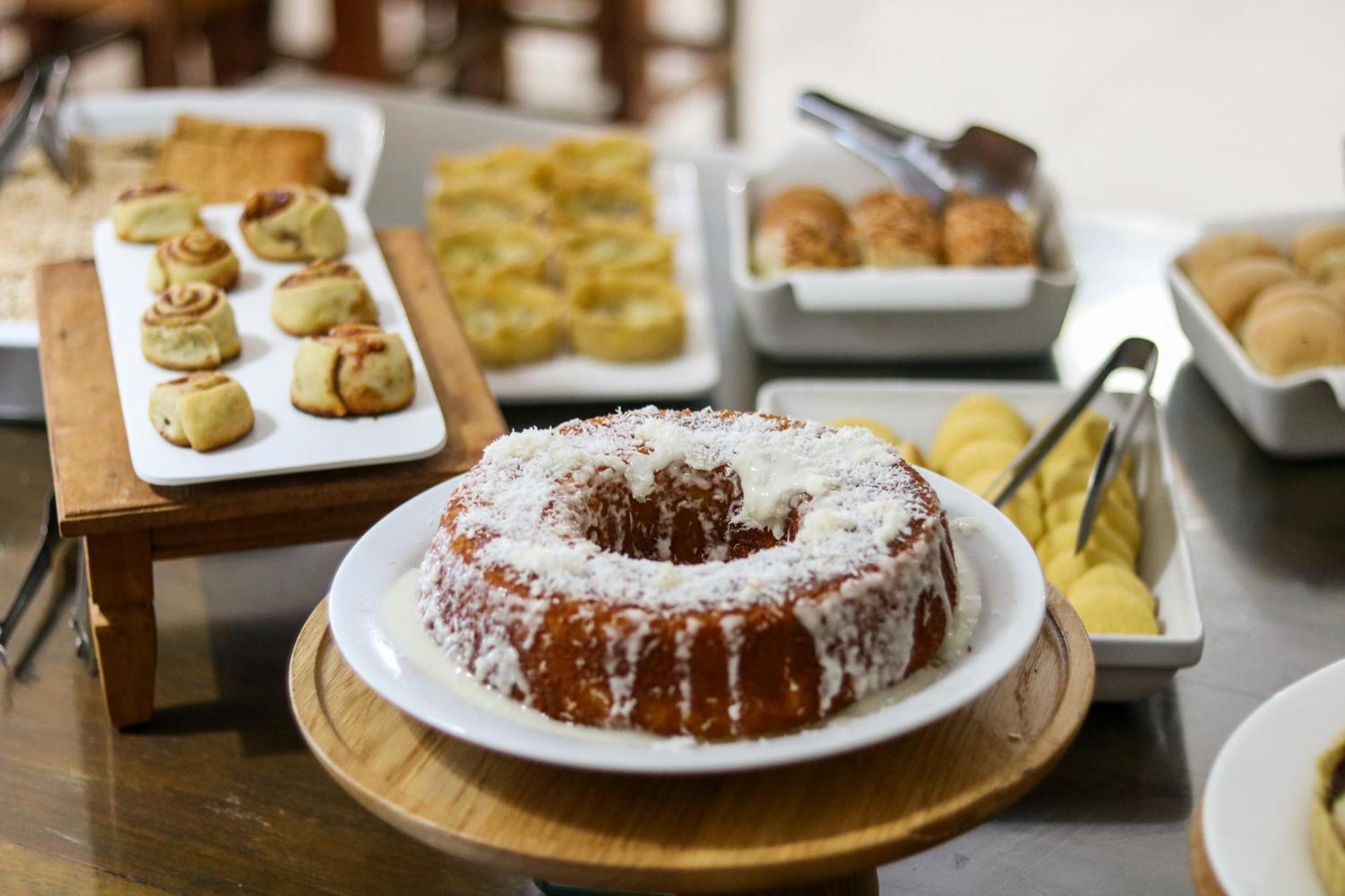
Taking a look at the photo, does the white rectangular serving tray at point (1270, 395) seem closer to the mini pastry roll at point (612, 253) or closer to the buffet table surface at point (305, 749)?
the buffet table surface at point (305, 749)

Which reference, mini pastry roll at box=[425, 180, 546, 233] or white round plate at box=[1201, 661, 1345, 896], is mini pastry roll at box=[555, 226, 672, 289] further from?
white round plate at box=[1201, 661, 1345, 896]

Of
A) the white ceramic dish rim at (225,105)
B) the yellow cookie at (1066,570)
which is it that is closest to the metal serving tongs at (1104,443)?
the yellow cookie at (1066,570)

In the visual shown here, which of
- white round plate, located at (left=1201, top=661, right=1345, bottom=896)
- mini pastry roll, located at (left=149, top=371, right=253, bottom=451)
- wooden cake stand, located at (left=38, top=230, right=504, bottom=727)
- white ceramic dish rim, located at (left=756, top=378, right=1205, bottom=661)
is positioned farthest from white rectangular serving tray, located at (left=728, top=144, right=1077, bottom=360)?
white round plate, located at (left=1201, top=661, right=1345, bottom=896)

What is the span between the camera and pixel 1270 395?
1.16m

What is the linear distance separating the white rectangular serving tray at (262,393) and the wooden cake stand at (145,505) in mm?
11

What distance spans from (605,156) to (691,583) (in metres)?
1.21

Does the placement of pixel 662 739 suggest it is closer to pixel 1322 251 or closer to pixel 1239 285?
pixel 1239 285

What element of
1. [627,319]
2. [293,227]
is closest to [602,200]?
[627,319]

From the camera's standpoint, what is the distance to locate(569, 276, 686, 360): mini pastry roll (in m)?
1.28

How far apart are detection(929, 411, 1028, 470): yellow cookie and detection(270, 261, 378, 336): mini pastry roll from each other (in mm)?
440

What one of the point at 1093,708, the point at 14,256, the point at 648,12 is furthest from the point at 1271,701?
the point at 648,12

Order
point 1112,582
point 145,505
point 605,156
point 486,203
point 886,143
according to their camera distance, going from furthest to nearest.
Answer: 1. point 605,156
2. point 486,203
3. point 886,143
4. point 1112,582
5. point 145,505

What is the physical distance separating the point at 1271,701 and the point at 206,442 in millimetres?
590

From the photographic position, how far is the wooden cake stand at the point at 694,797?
56cm
